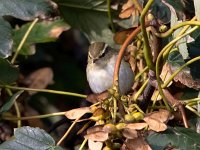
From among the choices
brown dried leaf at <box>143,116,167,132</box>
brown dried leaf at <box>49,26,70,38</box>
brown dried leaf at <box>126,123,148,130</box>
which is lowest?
brown dried leaf at <box>49,26,70,38</box>

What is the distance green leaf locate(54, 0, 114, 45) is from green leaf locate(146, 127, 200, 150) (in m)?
0.81

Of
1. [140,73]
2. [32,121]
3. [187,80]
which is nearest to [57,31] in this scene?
[32,121]

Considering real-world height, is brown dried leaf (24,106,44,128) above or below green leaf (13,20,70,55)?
below

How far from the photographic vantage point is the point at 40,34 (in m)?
2.26

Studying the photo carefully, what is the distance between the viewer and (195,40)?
166 centimetres

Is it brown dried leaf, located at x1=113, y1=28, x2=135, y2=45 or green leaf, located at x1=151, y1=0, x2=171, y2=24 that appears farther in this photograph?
brown dried leaf, located at x1=113, y1=28, x2=135, y2=45

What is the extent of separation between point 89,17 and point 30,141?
85 centimetres

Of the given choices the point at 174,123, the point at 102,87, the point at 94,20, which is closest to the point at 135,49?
the point at 102,87

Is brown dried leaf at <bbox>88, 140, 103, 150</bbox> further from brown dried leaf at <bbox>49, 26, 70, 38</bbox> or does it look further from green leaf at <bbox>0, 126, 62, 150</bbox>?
brown dried leaf at <bbox>49, 26, 70, 38</bbox>

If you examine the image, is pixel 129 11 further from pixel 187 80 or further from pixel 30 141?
pixel 30 141

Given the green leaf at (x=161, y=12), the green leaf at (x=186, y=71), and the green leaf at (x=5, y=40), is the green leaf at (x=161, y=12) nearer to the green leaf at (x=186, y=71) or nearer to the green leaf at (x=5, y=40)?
the green leaf at (x=186, y=71)

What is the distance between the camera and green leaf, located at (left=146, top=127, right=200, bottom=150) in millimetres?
1439

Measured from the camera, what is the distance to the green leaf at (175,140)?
1.44 meters

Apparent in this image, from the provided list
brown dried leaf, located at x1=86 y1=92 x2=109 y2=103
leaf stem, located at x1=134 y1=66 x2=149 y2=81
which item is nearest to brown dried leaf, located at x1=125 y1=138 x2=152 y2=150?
brown dried leaf, located at x1=86 y1=92 x2=109 y2=103
